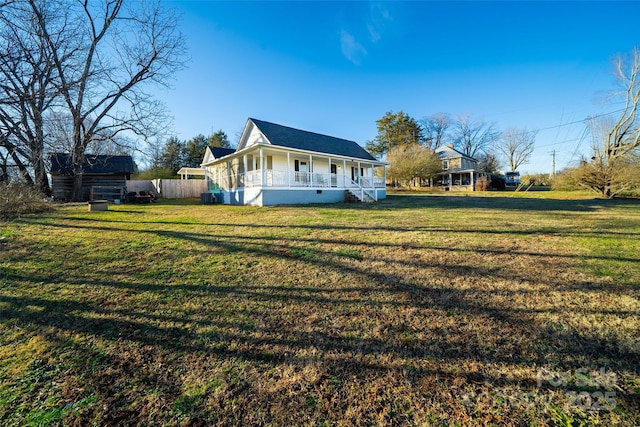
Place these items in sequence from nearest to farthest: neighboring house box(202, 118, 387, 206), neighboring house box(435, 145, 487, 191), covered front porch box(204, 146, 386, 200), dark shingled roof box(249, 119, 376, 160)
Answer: neighboring house box(202, 118, 387, 206), covered front porch box(204, 146, 386, 200), dark shingled roof box(249, 119, 376, 160), neighboring house box(435, 145, 487, 191)

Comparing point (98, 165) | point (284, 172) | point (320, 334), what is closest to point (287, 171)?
point (284, 172)

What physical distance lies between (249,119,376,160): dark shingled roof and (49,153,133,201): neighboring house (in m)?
13.3

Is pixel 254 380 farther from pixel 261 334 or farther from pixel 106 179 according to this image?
pixel 106 179

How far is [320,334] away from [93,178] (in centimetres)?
2818

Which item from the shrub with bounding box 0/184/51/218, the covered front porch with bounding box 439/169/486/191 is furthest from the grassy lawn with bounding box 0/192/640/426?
the covered front porch with bounding box 439/169/486/191

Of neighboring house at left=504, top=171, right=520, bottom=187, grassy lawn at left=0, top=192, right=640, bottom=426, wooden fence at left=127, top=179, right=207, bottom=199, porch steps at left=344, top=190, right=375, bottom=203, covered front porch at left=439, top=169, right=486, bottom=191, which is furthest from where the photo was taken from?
neighboring house at left=504, top=171, right=520, bottom=187

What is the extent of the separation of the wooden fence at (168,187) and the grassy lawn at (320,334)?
20079 millimetres

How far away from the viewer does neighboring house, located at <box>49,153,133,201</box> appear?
20.3 m

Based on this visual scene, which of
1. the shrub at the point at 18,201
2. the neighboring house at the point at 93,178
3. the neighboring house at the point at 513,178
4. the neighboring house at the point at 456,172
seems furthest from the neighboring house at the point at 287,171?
the neighboring house at the point at 513,178

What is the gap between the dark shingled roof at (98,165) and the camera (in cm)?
2044

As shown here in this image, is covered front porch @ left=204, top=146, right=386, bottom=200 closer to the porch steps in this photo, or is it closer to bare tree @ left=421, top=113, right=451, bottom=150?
the porch steps

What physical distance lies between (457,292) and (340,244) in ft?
8.71

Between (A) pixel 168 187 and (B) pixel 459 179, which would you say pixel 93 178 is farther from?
(B) pixel 459 179

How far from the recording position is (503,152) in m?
48.1
